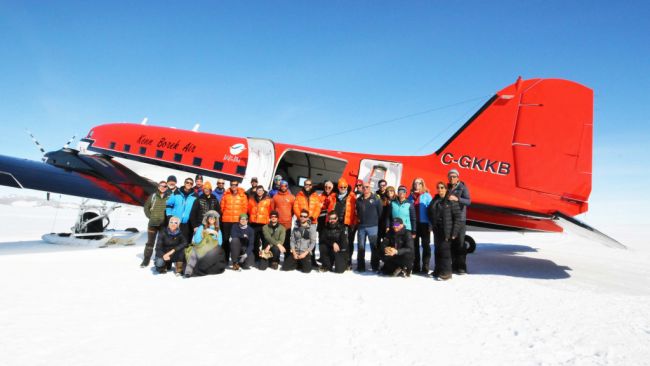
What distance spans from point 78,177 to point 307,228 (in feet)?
29.3

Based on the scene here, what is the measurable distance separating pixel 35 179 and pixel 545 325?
44.1ft

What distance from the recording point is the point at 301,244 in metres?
6.89

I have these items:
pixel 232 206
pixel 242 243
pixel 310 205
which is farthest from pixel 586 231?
pixel 232 206

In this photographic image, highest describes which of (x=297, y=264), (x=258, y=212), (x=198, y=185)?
(x=198, y=185)

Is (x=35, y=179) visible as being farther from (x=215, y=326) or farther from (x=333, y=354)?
(x=333, y=354)

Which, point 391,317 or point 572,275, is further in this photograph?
point 572,275

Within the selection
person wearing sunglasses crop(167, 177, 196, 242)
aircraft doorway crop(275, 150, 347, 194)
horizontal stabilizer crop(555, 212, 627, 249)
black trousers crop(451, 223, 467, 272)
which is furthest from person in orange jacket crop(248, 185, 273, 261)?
horizontal stabilizer crop(555, 212, 627, 249)

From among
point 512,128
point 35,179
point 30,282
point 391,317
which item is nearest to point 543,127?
point 512,128

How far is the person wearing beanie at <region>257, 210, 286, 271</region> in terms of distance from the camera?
6.82 metres

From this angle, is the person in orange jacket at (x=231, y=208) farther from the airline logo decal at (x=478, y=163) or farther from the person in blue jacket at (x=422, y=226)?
the airline logo decal at (x=478, y=163)

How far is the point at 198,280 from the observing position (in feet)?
18.5

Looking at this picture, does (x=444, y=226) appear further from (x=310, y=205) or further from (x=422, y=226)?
(x=310, y=205)

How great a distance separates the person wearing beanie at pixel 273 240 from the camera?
6824mm

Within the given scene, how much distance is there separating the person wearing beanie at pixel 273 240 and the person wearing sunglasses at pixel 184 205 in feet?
5.20
